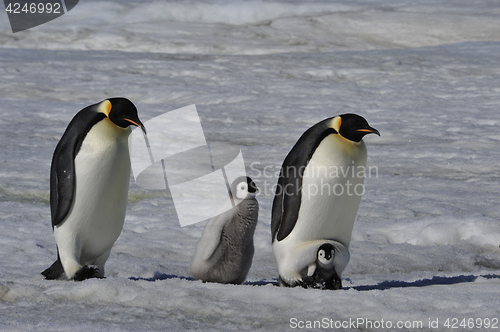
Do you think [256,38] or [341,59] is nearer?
[341,59]

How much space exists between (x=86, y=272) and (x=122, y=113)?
0.82 m

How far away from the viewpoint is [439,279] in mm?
3465

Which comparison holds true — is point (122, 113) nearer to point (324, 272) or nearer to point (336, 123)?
point (336, 123)

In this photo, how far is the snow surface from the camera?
2.75 m

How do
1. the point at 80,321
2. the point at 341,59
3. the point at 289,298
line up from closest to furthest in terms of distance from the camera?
the point at 80,321 < the point at 289,298 < the point at 341,59

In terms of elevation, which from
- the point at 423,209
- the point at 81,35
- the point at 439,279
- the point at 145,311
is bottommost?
the point at 81,35

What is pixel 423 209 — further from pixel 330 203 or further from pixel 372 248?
pixel 330 203

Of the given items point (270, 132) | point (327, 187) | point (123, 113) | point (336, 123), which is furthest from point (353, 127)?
point (270, 132)

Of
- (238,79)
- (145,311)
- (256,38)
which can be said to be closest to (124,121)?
(145,311)

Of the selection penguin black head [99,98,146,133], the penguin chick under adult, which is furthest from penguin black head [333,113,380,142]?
penguin black head [99,98,146,133]

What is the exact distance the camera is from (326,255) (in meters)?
3.10

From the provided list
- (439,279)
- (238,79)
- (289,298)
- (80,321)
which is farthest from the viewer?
(238,79)

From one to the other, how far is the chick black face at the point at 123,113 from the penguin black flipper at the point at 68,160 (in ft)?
0.25

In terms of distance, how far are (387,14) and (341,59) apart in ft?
11.2
